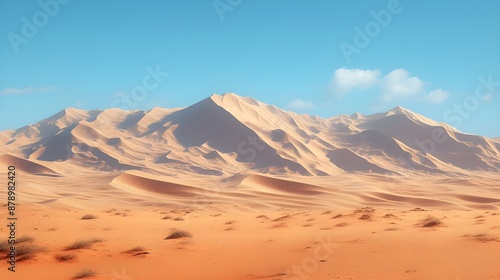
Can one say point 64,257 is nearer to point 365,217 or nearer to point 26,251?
point 26,251

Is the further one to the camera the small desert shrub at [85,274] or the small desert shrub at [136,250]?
the small desert shrub at [136,250]

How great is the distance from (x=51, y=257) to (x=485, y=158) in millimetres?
92800

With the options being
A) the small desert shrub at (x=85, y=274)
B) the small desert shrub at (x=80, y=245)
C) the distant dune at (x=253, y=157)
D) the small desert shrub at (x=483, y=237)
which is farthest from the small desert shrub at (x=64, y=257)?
the distant dune at (x=253, y=157)

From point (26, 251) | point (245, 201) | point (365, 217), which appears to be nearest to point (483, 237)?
point (365, 217)

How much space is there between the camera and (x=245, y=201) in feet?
106

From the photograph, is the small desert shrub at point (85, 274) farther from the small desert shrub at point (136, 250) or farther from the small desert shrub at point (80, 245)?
the small desert shrub at point (80, 245)

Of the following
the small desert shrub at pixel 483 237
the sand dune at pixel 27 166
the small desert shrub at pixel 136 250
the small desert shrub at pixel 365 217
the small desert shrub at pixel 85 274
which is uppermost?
the sand dune at pixel 27 166

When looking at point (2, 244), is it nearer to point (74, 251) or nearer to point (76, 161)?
point (74, 251)

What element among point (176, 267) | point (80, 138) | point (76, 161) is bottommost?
point (176, 267)

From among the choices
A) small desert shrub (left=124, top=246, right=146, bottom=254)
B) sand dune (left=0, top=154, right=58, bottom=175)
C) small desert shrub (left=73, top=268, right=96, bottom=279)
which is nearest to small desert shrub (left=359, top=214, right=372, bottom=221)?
small desert shrub (left=124, top=246, right=146, bottom=254)

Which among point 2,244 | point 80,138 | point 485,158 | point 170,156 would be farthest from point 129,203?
point 485,158

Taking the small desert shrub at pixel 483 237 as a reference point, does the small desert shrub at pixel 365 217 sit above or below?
below

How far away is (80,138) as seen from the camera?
77062mm

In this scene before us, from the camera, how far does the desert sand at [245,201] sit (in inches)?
355
